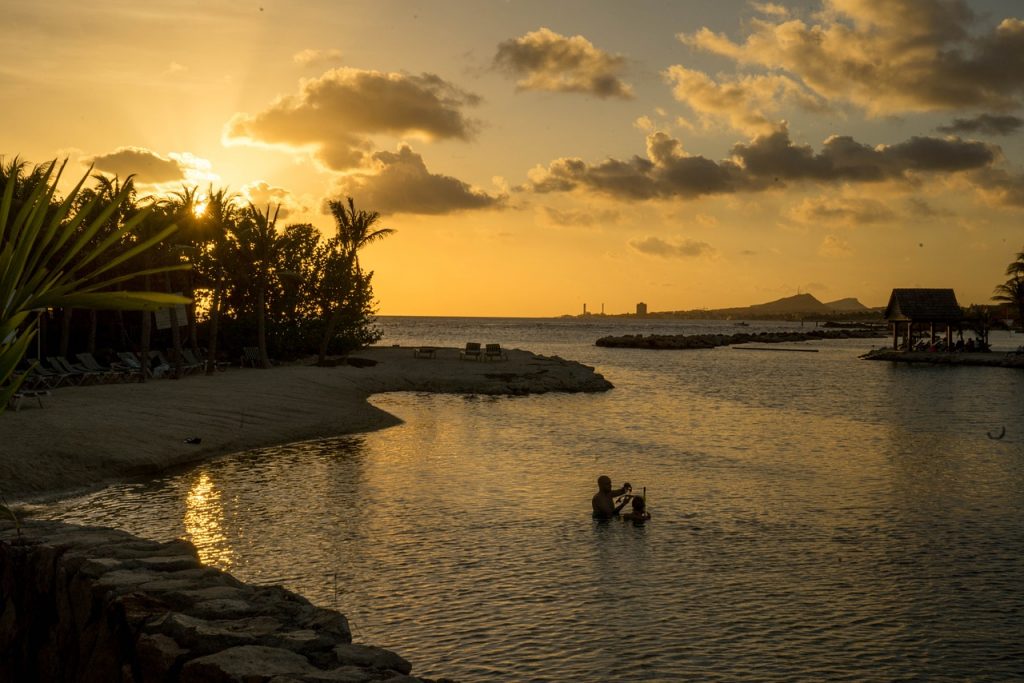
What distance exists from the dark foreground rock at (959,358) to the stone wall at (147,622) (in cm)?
7723

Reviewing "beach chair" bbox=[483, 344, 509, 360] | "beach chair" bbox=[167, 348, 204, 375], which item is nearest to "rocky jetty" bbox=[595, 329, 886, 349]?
"beach chair" bbox=[483, 344, 509, 360]

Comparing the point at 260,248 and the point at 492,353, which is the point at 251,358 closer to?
the point at 260,248

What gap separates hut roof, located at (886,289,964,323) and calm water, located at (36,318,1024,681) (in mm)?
55788

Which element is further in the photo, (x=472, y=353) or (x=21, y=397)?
(x=472, y=353)

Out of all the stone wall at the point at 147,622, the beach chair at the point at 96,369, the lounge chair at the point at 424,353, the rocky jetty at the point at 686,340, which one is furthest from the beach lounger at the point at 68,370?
the rocky jetty at the point at 686,340

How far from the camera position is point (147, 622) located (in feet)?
26.2

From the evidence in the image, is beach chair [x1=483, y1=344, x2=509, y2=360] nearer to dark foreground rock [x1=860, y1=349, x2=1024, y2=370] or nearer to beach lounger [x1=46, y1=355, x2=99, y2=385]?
beach lounger [x1=46, y1=355, x2=99, y2=385]

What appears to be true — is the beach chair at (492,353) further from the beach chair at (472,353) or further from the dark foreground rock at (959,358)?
the dark foreground rock at (959,358)

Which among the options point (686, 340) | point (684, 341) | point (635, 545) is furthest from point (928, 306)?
point (635, 545)

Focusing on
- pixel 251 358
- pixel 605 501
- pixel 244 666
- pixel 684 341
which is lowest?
pixel 605 501

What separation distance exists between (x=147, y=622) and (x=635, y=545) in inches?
361

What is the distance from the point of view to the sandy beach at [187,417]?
18.8 meters

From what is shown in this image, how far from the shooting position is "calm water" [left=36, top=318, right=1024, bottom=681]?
10.5 meters

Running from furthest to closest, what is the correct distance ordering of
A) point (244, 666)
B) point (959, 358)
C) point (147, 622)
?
1. point (959, 358)
2. point (147, 622)
3. point (244, 666)
